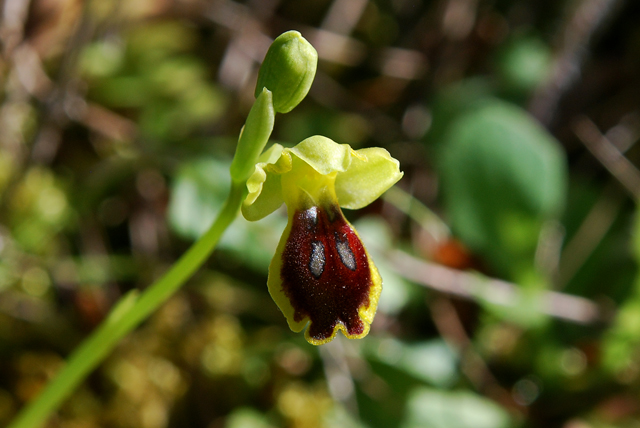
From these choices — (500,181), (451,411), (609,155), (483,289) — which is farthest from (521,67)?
(451,411)

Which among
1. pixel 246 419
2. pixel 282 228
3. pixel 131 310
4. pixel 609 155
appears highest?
pixel 609 155

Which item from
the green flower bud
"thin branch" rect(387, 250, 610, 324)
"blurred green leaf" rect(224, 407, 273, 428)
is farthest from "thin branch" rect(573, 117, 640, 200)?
the green flower bud

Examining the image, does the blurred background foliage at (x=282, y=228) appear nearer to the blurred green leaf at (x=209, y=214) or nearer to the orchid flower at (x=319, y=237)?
the blurred green leaf at (x=209, y=214)

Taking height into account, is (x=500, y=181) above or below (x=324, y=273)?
below

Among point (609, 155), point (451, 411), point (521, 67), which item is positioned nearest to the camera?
point (451, 411)

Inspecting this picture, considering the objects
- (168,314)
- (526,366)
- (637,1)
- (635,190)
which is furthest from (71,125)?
(637,1)

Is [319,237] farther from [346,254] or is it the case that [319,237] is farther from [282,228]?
[282,228]

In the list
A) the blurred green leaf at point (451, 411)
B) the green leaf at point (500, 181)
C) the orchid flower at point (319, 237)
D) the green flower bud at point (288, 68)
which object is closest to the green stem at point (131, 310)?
the orchid flower at point (319, 237)
